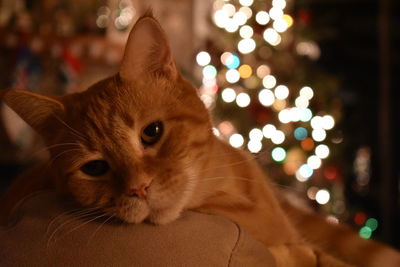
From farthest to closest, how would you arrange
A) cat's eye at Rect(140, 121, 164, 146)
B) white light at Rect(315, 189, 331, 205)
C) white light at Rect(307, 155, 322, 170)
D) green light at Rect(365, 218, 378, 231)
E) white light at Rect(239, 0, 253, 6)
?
green light at Rect(365, 218, 378, 231) → white light at Rect(315, 189, 331, 205) → white light at Rect(307, 155, 322, 170) → white light at Rect(239, 0, 253, 6) → cat's eye at Rect(140, 121, 164, 146)

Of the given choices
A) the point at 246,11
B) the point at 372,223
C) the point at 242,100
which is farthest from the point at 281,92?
the point at 372,223

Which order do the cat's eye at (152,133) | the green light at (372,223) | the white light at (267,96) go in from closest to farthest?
the cat's eye at (152,133) → the white light at (267,96) → the green light at (372,223)

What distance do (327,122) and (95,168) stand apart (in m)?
2.25

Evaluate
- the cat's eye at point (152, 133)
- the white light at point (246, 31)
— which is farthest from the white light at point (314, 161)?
the cat's eye at point (152, 133)

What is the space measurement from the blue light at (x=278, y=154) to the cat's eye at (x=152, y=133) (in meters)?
1.92

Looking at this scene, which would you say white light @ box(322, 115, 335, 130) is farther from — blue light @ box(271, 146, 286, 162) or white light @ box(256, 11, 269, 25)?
white light @ box(256, 11, 269, 25)

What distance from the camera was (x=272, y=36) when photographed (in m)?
2.76

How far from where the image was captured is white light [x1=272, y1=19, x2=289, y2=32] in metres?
2.72

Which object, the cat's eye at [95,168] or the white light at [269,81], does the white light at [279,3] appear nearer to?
the white light at [269,81]

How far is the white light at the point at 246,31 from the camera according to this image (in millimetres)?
2729

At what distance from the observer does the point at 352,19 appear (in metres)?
4.01

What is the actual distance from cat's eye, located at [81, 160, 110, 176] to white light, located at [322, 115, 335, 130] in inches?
87.3

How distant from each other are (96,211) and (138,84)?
37 centimetres

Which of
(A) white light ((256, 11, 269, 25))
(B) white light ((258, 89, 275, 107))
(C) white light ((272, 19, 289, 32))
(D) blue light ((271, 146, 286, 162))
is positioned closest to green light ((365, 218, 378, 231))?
(D) blue light ((271, 146, 286, 162))
